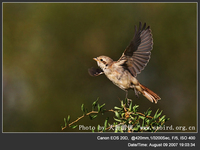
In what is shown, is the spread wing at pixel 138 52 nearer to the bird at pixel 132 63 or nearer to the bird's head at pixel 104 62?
the bird at pixel 132 63

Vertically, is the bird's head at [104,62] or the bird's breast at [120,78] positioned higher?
the bird's head at [104,62]

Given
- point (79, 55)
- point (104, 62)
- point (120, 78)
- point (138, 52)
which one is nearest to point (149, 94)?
point (120, 78)

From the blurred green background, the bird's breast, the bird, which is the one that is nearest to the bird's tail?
the bird

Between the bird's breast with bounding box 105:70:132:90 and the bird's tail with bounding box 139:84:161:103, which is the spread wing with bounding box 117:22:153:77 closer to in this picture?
the bird's breast with bounding box 105:70:132:90

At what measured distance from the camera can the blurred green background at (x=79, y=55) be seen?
659cm

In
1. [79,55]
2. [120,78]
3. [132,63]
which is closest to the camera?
[120,78]

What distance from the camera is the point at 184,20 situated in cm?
680

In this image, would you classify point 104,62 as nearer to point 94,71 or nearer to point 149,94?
point 94,71

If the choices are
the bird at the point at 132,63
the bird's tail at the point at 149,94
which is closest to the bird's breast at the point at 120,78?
the bird at the point at 132,63

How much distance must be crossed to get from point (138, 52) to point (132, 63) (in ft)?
0.51

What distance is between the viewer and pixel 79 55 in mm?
6723

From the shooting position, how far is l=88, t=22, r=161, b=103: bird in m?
3.64

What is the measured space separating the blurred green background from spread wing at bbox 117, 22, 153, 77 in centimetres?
274

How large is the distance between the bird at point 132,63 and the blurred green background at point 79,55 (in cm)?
274
